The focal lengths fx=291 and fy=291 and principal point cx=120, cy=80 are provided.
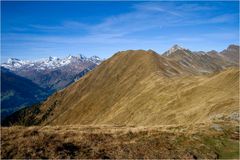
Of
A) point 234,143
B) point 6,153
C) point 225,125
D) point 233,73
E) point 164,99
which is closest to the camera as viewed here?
point 6,153

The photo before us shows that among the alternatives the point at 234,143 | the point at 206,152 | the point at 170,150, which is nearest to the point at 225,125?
the point at 234,143

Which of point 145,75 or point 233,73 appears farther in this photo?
point 145,75

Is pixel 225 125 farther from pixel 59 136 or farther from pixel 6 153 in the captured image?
pixel 6 153

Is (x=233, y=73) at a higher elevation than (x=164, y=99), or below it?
higher

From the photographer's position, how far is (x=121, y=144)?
88.8 feet

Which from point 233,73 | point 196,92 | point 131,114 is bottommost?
point 131,114

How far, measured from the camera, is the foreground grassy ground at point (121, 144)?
22.7m

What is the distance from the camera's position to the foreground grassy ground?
74.5ft

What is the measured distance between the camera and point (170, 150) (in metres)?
27.0

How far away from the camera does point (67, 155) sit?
2272 cm

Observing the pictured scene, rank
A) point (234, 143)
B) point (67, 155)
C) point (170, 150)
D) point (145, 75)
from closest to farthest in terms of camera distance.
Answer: point (67, 155) < point (170, 150) < point (234, 143) < point (145, 75)

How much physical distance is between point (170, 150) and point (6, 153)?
1425cm

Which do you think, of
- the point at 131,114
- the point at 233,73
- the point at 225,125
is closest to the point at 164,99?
the point at 131,114

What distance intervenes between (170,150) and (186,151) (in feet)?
5.02
